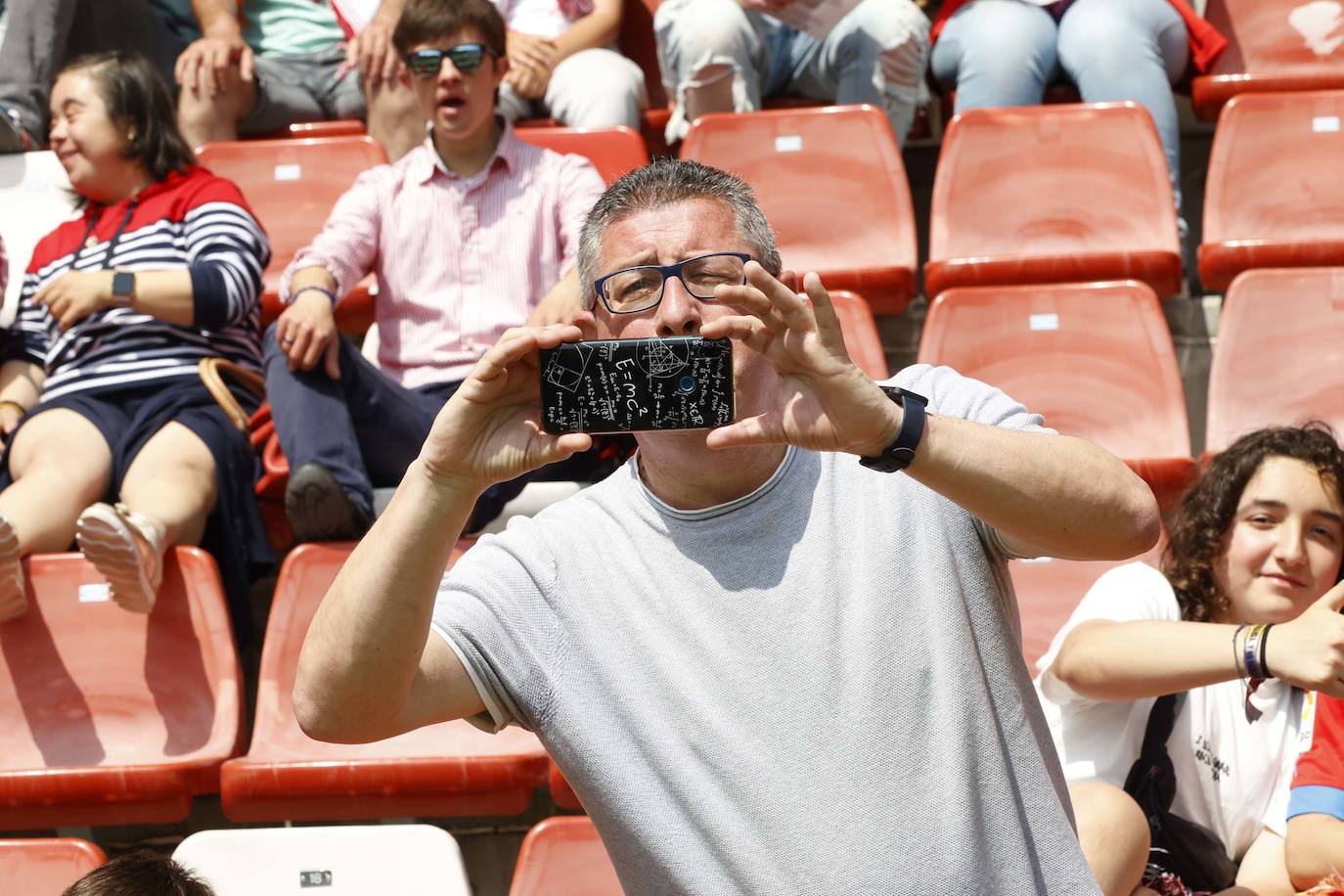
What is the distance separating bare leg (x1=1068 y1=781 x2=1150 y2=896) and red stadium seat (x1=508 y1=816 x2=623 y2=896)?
2.26 feet

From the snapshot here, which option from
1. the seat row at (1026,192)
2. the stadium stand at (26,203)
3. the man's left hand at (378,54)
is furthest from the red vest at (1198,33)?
the stadium stand at (26,203)

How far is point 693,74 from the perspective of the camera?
4.30 meters

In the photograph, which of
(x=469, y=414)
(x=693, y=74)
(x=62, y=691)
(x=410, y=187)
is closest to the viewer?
(x=469, y=414)

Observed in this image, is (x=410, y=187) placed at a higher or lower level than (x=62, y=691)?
higher

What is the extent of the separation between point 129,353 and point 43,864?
4.23 ft

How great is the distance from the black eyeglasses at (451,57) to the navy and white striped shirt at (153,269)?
0.50 m

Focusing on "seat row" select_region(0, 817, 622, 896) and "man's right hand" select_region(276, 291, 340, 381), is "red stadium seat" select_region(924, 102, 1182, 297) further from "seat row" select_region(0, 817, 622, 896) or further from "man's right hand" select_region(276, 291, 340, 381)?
"seat row" select_region(0, 817, 622, 896)

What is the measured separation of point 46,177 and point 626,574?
11.0 feet

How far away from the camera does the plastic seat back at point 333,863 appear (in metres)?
2.42

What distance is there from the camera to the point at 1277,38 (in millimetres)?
4590

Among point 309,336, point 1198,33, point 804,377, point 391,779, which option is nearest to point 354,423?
point 309,336

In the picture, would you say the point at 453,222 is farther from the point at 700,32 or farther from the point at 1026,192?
the point at 1026,192

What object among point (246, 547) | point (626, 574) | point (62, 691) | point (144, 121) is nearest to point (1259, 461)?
point (626, 574)

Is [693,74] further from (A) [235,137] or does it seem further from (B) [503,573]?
(B) [503,573]
